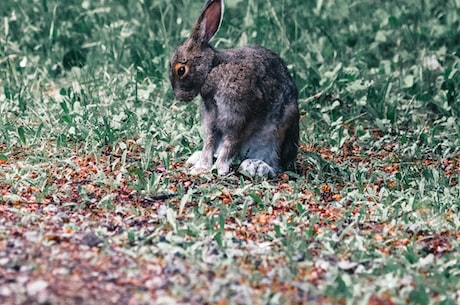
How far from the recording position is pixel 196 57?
6.77 meters

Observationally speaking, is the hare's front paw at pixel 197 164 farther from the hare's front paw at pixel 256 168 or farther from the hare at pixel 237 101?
the hare's front paw at pixel 256 168

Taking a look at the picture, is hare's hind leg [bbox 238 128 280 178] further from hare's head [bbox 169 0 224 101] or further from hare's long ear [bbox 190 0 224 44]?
hare's long ear [bbox 190 0 224 44]

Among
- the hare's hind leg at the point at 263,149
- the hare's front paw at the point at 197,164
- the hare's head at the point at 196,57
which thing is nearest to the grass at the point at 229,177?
the hare's front paw at the point at 197,164

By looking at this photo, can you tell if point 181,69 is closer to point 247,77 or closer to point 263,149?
point 247,77

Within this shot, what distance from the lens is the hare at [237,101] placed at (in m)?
6.66

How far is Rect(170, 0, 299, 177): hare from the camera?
6664mm

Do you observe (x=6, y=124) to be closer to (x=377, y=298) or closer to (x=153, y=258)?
(x=153, y=258)

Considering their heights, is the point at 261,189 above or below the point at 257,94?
below

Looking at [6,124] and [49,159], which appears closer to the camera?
[49,159]

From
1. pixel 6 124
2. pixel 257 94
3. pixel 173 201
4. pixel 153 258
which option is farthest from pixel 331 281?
pixel 6 124

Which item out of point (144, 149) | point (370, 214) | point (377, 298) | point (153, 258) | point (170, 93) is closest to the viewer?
point (377, 298)

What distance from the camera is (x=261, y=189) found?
6418 mm

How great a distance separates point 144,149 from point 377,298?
2.65 metres

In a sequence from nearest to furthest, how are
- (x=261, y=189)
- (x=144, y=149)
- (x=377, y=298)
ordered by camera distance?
(x=377, y=298)
(x=261, y=189)
(x=144, y=149)
